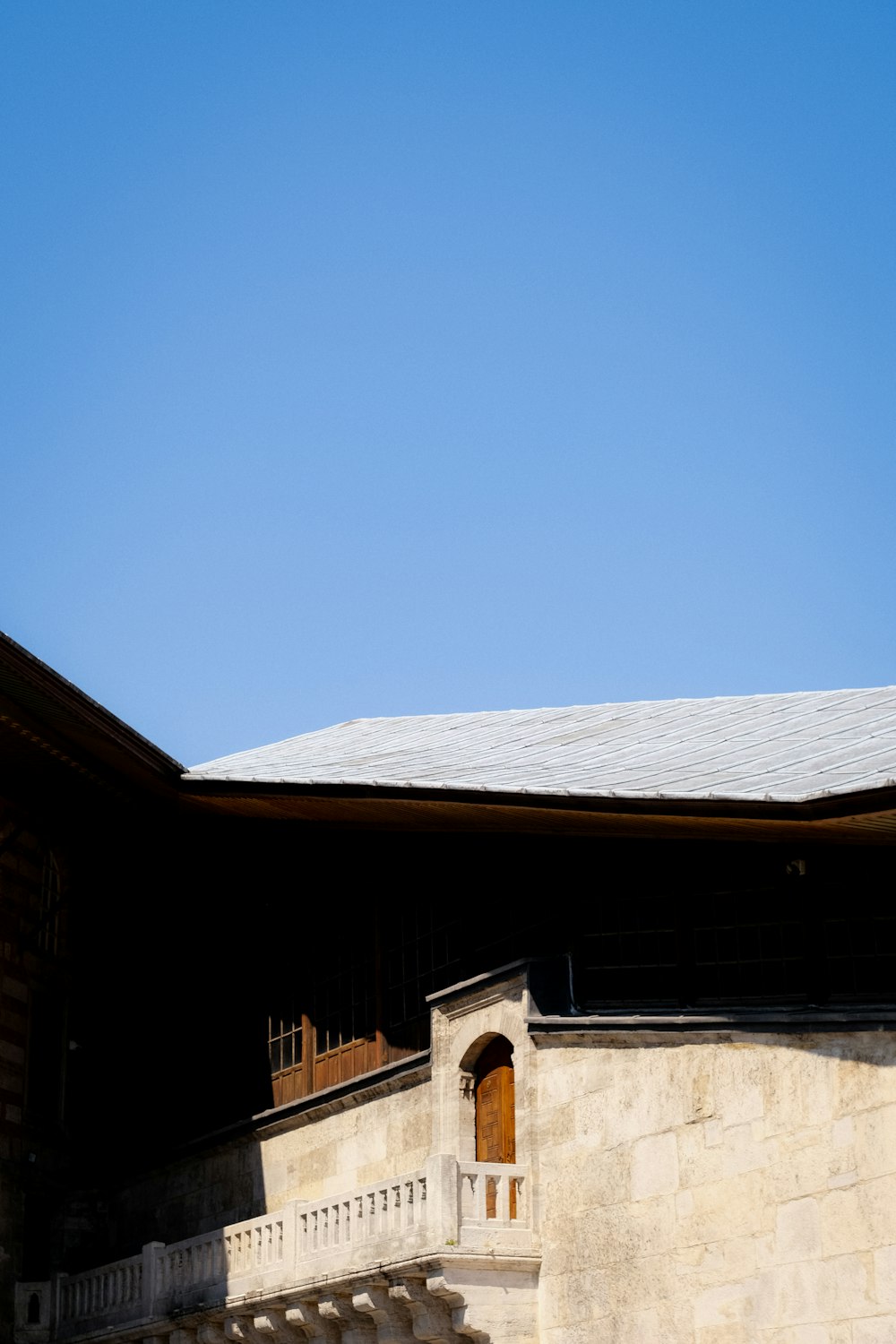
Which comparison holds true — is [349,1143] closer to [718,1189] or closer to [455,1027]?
[455,1027]

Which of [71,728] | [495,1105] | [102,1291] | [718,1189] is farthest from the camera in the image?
[102,1291]

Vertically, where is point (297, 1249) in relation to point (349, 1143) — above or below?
below

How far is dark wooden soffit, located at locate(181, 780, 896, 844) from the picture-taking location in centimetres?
1822

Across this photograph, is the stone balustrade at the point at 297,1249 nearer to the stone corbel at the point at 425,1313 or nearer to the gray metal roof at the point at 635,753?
the stone corbel at the point at 425,1313

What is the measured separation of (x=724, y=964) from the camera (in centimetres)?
2105

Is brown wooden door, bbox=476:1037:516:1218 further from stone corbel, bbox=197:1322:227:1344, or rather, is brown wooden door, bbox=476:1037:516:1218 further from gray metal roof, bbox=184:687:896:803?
stone corbel, bbox=197:1322:227:1344

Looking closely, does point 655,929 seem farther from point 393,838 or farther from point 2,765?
point 2,765

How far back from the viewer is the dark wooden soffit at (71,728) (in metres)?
25.1

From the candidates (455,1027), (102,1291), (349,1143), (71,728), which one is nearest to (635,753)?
(455,1027)

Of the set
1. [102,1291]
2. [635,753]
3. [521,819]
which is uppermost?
[635,753]

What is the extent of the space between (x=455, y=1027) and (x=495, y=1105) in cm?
120

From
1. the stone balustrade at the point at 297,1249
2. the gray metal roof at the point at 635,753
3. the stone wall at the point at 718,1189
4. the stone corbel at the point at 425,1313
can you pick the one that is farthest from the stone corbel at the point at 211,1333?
the gray metal roof at the point at 635,753

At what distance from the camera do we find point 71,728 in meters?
27.5

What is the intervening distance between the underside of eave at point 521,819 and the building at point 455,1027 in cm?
9
